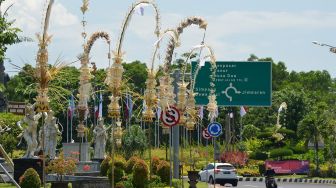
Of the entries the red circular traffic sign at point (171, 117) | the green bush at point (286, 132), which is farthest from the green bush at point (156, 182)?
the green bush at point (286, 132)

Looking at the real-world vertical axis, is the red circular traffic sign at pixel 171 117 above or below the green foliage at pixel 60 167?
above

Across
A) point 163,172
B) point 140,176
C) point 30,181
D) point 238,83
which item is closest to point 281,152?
point 238,83

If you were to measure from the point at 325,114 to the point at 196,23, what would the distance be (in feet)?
121

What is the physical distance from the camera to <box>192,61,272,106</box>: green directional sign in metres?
39.9

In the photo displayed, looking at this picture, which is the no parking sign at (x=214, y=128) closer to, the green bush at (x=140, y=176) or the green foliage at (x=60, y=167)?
the green bush at (x=140, y=176)

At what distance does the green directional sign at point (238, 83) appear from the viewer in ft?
131

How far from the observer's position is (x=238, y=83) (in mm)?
40031

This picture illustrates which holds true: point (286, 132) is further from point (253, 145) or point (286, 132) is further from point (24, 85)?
point (24, 85)

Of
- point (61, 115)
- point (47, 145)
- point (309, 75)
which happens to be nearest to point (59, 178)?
point (47, 145)

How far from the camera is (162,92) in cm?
2388

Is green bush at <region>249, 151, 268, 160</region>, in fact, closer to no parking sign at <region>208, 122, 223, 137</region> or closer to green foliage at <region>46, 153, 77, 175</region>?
no parking sign at <region>208, 122, 223, 137</region>

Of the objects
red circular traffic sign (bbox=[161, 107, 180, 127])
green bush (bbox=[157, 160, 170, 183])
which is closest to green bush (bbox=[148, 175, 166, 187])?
green bush (bbox=[157, 160, 170, 183])


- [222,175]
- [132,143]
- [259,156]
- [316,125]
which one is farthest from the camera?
[259,156]

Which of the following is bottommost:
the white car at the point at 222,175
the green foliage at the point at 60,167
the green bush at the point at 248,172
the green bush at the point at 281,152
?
Answer: the green bush at the point at 248,172
